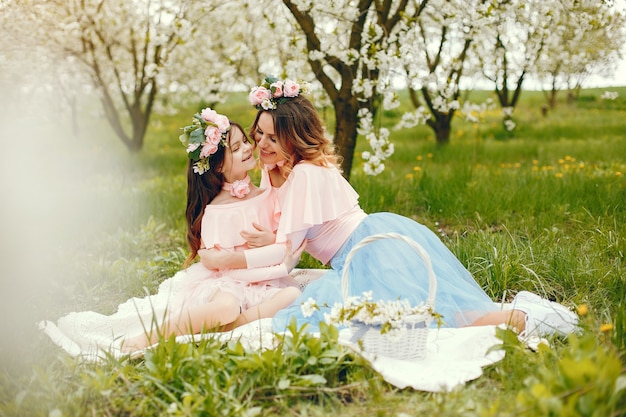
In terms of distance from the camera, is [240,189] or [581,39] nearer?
[240,189]

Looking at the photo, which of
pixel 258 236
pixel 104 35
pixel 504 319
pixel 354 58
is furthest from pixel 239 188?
pixel 104 35

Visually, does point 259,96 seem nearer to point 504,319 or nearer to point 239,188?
point 239,188

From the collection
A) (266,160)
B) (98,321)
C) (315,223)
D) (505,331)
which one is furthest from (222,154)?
(505,331)

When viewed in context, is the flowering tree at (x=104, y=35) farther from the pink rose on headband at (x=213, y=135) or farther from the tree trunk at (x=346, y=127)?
the pink rose on headband at (x=213, y=135)

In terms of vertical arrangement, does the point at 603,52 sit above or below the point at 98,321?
above

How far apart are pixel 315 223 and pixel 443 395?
1113 millimetres

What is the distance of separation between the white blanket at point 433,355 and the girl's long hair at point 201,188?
0.66 meters

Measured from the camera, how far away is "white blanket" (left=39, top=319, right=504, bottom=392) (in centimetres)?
220

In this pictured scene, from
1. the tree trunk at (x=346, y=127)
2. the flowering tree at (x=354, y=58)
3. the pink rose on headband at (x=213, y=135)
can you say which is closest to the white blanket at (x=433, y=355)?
the pink rose on headband at (x=213, y=135)

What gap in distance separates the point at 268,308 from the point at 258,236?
13.1 inches

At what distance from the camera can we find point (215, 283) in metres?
2.96

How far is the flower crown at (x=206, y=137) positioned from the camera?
2.96 metres

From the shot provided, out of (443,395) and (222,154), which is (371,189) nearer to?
(222,154)

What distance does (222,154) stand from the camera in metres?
3.06
